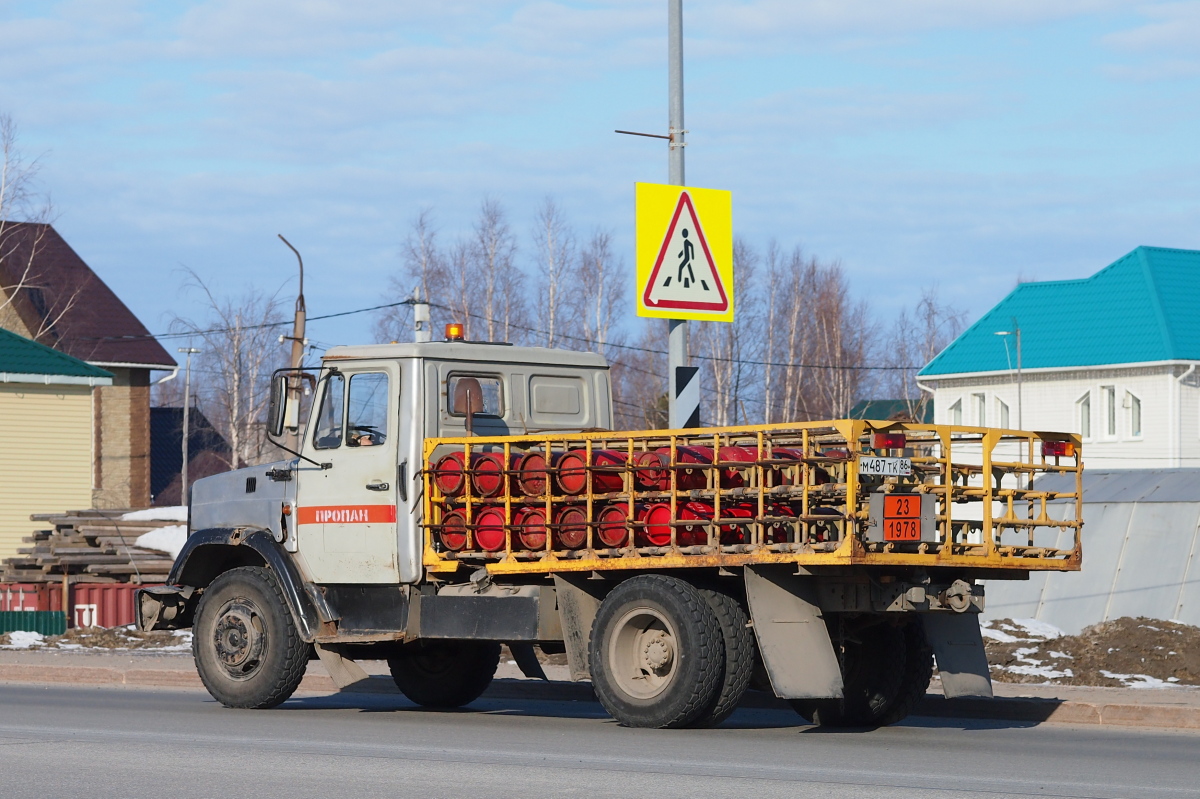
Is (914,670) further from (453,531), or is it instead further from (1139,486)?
(1139,486)

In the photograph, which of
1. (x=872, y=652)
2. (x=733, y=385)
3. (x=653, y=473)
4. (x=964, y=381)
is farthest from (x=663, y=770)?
(x=733, y=385)

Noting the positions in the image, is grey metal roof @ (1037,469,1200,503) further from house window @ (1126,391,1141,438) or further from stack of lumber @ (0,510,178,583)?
house window @ (1126,391,1141,438)

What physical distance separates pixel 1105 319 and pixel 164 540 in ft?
111

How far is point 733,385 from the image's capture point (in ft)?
240

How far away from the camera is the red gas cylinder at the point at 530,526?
12.0m

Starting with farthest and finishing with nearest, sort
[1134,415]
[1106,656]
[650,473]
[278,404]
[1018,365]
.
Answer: [1018,365] → [1134,415] → [1106,656] → [278,404] → [650,473]

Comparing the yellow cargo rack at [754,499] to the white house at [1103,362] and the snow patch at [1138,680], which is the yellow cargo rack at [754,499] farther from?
the white house at [1103,362]

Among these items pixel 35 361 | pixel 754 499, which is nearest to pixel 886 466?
pixel 754 499

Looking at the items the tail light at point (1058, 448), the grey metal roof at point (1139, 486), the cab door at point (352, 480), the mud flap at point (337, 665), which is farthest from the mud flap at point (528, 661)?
the grey metal roof at point (1139, 486)

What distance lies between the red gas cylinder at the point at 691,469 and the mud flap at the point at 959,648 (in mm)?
1911

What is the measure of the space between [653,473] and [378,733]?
2591mm

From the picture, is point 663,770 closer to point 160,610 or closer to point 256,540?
point 256,540

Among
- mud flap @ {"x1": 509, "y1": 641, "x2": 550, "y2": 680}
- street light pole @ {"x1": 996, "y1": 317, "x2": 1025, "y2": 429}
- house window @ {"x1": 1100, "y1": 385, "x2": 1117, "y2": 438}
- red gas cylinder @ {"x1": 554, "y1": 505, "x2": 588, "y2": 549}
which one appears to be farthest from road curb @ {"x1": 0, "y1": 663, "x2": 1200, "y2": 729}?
street light pole @ {"x1": 996, "y1": 317, "x2": 1025, "y2": 429}

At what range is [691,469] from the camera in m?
11.1
